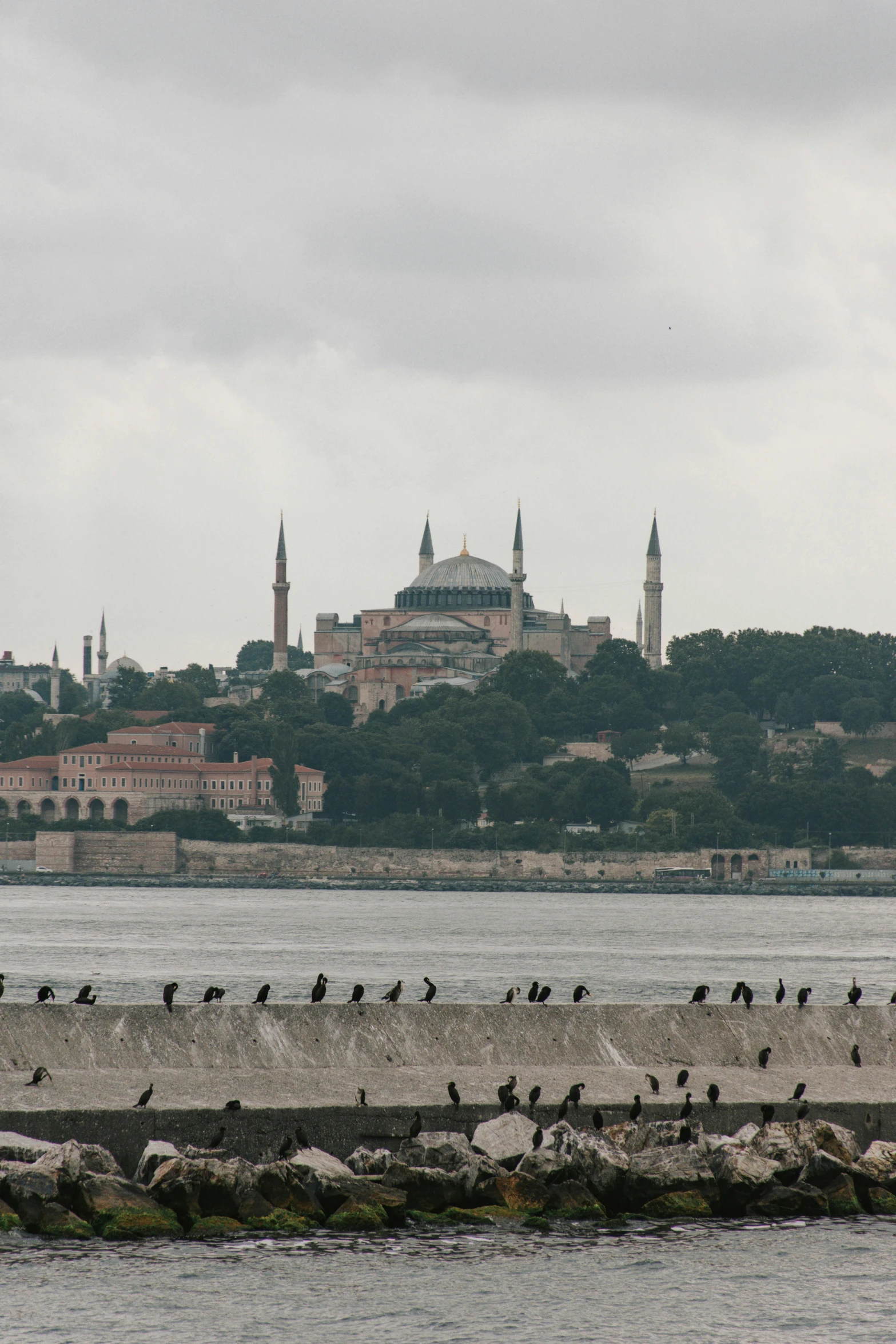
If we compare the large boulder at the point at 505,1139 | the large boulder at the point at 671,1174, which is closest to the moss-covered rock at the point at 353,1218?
the large boulder at the point at 505,1139

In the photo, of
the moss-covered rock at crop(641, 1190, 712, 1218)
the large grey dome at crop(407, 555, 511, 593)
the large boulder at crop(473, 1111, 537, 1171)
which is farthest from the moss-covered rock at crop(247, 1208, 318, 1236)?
the large grey dome at crop(407, 555, 511, 593)

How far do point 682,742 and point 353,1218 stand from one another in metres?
118

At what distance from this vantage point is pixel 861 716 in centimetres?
13675

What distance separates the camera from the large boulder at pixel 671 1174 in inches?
680

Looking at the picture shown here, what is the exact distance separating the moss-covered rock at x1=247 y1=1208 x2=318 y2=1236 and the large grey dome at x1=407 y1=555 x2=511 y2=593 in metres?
144

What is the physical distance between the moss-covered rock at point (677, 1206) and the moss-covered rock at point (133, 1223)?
3.83 metres

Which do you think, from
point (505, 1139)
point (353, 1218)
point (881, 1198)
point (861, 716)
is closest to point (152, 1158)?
point (353, 1218)

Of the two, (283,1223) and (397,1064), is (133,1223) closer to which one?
(283,1223)

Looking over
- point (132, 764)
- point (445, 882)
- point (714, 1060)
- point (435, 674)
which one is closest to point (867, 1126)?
point (714, 1060)

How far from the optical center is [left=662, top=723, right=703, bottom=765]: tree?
133500mm

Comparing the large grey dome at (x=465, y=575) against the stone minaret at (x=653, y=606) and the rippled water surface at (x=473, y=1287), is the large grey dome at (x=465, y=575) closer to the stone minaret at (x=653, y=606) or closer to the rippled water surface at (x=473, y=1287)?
the stone minaret at (x=653, y=606)

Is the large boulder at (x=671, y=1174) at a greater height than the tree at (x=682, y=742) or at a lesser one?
lesser

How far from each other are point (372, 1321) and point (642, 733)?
12007 cm

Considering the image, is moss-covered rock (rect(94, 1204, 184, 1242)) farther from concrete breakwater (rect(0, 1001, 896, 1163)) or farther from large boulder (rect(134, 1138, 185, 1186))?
concrete breakwater (rect(0, 1001, 896, 1163))
